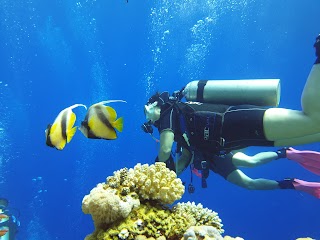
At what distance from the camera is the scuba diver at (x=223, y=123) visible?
4.09 m

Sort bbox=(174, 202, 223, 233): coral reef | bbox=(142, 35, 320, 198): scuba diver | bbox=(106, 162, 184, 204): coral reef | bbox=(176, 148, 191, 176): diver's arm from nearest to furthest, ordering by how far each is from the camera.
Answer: bbox=(106, 162, 184, 204): coral reef
bbox=(174, 202, 223, 233): coral reef
bbox=(142, 35, 320, 198): scuba diver
bbox=(176, 148, 191, 176): diver's arm

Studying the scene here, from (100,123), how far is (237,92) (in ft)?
10.8

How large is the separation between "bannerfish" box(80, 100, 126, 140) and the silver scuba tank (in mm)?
3140

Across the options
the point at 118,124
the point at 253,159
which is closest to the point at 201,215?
the point at 118,124

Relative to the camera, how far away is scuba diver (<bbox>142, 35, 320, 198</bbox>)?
4.09 metres

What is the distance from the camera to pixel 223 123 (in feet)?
15.5

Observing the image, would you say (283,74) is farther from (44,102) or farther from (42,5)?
(44,102)

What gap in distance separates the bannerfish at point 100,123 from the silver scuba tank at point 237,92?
10.3 ft

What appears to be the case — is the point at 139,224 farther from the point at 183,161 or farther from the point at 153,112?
the point at 183,161

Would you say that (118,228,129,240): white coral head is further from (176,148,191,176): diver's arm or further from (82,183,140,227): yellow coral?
(176,148,191,176): diver's arm

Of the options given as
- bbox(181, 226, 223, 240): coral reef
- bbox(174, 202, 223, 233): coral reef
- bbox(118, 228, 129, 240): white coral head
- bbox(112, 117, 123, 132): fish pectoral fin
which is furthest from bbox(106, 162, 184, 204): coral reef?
bbox(112, 117, 123, 132): fish pectoral fin

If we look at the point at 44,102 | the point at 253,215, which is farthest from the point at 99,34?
the point at 253,215

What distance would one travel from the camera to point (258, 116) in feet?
14.5

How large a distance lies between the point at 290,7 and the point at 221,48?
14997 millimetres
